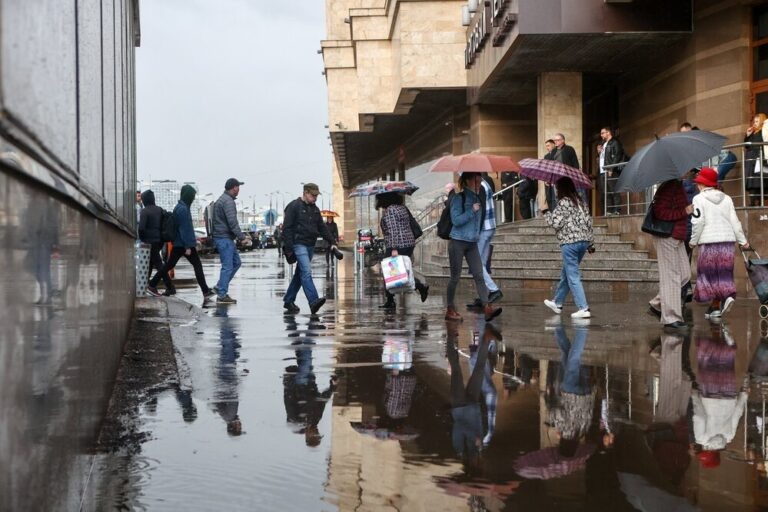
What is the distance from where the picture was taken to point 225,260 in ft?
55.4

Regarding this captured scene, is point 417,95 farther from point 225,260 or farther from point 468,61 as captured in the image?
point 225,260

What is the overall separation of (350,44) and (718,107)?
28.9m

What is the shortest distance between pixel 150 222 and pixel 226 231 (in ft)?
6.48

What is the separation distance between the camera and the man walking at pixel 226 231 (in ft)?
54.5

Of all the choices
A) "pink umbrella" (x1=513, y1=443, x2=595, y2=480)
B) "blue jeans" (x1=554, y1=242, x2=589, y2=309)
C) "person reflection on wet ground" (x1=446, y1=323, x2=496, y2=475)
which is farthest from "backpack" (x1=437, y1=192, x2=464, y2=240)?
"pink umbrella" (x1=513, y1=443, x2=595, y2=480)

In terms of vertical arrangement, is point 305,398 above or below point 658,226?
below

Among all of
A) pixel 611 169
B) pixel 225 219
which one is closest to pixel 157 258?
pixel 225 219

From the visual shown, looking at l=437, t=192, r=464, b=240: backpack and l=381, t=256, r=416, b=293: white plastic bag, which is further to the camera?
l=381, t=256, r=416, b=293: white plastic bag

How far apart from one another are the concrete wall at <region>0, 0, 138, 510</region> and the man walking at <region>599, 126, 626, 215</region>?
1706 cm

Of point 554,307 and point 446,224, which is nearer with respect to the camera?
point 446,224

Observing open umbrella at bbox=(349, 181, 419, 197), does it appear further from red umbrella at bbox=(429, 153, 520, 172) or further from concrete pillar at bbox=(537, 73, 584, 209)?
concrete pillar at bbox=(537, 73, 584, 209)

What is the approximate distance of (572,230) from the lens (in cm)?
1275

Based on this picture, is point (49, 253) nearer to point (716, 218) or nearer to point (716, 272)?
point (716, 218)

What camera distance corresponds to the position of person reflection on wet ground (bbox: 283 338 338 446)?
6.14m
